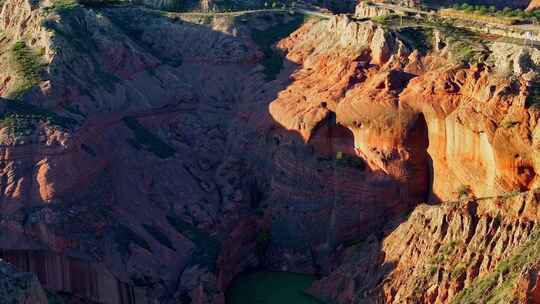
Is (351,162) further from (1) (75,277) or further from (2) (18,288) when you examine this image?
(2) (18,288)

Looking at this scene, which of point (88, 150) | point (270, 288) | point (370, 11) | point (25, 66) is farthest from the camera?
point (370, 11)

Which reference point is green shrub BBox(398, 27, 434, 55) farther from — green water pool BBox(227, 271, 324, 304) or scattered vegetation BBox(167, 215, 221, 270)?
scattered vegetation BBox(167, 215, 221, 270)

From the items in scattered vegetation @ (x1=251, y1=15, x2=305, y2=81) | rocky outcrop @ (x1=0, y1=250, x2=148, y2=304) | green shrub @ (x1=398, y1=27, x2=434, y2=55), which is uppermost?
green shrub @ (x1=398, y1=27, x2=434, y2=55)

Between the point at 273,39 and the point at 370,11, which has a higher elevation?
the point at 370,11

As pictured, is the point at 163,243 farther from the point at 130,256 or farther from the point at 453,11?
the point at 453,11

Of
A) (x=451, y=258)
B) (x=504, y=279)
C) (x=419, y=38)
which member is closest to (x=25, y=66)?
(x=419, y=38)

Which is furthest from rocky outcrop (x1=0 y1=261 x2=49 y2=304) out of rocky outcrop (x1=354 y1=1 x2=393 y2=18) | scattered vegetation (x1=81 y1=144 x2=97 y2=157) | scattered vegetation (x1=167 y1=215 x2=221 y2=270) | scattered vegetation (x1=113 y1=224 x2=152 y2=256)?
rocky outcrop (x1=354 y1=1 x2=393 y2=18)

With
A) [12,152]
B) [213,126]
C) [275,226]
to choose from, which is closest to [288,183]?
[275,226]
